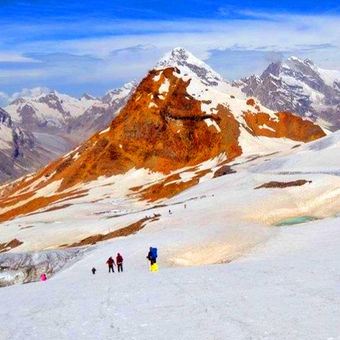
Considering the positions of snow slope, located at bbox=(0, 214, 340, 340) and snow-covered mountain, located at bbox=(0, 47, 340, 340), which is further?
snow-covered mountain, located at bbox=(0, 47, 340, 340)

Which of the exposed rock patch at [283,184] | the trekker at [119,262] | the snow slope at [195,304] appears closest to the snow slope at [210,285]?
the snow slope at [195,304]

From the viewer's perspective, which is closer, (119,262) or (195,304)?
(195,304)

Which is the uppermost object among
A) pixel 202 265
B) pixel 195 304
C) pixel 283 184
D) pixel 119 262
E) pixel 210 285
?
pixel 195 304

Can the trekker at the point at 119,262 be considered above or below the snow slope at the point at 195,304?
below

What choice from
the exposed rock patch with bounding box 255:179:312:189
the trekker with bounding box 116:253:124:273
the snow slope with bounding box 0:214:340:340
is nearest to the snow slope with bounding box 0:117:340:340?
the snow slope with bounding box 0:214:340:340

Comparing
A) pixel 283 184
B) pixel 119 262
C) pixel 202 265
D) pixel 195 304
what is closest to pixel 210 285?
pixel 195 304

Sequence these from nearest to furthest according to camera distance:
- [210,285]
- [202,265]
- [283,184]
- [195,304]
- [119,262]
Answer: [195,304], [210,285], [202,265], [119,262], [283,184]

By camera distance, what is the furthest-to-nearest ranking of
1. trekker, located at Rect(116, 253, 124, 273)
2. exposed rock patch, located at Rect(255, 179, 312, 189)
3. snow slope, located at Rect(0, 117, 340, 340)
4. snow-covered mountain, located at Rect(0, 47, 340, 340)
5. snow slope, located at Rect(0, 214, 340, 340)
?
exposed rock patch, located at Rect(255, 179, 312, 189)
trekker, located at Rect(116, 253, 124, 273)
snow-covered mountain, located at Rect(0, 47, 340, 340)
snow slope, located at Rect(0, 117, 340, 340)
snow slope, located at Rect(0, 214, 340, 340)

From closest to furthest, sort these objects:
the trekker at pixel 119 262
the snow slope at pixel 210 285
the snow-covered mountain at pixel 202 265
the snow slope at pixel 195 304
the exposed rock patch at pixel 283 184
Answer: the snow slope at pixel 195 304
the snow slope at pixel 210 285
the snow-covered mountain at pixel 202 265
the trekker at pixel 119 262
the exposed rock patch at pixel 283 184

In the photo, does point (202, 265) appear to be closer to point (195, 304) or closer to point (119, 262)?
point (119, 262)

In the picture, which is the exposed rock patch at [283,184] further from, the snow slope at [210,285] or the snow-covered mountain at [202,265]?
the snow slope at [210,285]

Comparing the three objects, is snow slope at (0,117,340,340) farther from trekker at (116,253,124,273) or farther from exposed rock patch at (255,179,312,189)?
exposed rock patch at (255,179,312,189)

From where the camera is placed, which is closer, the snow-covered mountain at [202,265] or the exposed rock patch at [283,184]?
the snow-covered mountain at [202,265]

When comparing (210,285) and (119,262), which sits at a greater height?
(210,285)
